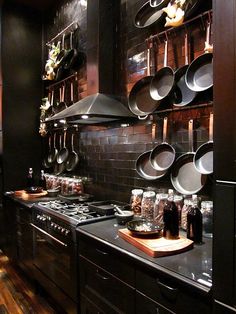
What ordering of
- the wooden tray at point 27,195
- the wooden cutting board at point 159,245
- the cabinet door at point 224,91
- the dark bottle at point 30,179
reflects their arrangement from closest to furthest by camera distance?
1. the cabinet door at point 224,91
2. the wooden cutting board at point 159,245
3. the wooden tray at point 27,195
4. the dark bottle at point 30,179

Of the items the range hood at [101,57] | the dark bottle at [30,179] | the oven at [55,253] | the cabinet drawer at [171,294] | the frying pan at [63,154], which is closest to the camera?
the cabinet drawer at [171,294]

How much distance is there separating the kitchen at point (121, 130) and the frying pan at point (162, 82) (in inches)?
4.3

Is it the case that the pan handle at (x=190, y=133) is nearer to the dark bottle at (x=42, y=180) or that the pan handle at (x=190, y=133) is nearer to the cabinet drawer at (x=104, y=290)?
the cabinet drawer at (x=104, y=290)

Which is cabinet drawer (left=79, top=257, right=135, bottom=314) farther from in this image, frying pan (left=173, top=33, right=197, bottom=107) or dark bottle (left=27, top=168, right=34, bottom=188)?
dark bottle (left=27, top=168, right=34, bottom=188)

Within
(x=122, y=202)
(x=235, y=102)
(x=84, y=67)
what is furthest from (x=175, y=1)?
(x=122, y=202)

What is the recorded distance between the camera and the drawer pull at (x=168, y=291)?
128 cm

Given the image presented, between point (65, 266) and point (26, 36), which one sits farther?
point (26, 36)

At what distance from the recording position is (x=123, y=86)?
2.61 m

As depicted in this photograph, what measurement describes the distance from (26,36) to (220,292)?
394 centimetres

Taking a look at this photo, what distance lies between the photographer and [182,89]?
2.01 meters

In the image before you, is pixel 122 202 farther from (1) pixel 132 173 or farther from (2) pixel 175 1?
(2) pixel 175 1

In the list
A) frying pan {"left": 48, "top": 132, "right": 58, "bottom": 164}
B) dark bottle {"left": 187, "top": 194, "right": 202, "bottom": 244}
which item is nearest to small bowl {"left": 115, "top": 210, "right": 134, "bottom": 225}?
dark bottle {"left": 187, "top": 194, "right": 202, "bottom": 244}

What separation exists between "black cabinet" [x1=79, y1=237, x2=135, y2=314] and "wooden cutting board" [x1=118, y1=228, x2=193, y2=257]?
0.13 m

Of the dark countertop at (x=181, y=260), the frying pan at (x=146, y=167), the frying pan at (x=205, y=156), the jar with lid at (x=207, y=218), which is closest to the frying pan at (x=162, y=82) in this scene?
the frying pan at (x=146, y=167)
